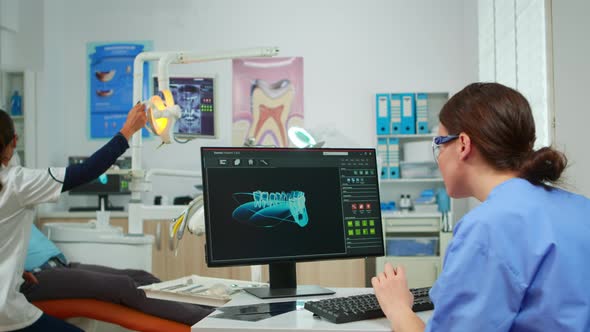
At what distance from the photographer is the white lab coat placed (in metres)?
2.04

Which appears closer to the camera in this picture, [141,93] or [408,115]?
[141,93]

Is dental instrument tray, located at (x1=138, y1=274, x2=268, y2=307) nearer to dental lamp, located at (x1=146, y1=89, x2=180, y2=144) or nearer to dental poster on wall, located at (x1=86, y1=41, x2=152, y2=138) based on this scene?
dental lamp, located at (x1=146, y1=89, x2=180, y2=144)

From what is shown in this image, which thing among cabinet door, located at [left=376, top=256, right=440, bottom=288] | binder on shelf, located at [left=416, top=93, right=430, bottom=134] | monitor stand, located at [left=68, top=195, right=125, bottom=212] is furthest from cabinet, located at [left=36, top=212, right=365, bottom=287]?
binder on shelf, located at [left=416, top=93, right=430, bottom=134]

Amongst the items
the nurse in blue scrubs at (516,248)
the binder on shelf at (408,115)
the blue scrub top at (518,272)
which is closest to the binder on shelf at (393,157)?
the binder on shelf at (408,115)

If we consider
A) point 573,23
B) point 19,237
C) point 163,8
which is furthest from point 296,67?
point 19,237

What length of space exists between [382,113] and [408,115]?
0.67 ft

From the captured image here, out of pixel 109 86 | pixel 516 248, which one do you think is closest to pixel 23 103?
pixel 109 86

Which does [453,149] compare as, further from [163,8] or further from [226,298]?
[163,8]

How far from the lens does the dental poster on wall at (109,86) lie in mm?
5363

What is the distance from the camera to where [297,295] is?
1634 millimetres

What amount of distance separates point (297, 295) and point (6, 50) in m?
4.20

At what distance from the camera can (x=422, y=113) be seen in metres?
4.92

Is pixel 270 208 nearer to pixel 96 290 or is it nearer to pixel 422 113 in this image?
pixel 96 290

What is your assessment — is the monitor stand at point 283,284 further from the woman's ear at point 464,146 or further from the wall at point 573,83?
the wall at point 573,83
